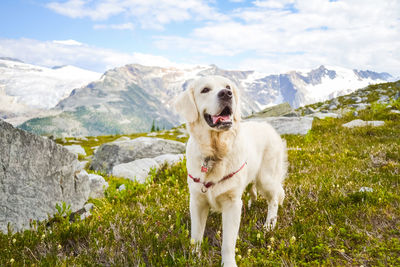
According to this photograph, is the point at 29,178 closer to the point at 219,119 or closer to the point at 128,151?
the point at 219,119

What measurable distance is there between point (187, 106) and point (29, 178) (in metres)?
3.30

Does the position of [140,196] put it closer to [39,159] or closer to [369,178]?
[39,159]

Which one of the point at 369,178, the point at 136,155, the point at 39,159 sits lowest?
the point at 136,155

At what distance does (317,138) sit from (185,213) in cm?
773

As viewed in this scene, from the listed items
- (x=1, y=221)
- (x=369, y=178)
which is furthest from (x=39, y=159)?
(x=369, y=178)

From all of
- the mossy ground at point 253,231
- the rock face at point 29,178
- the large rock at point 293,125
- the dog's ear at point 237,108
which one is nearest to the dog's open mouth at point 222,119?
the dog's ear at point 237,108

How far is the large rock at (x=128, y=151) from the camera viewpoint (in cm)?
1339

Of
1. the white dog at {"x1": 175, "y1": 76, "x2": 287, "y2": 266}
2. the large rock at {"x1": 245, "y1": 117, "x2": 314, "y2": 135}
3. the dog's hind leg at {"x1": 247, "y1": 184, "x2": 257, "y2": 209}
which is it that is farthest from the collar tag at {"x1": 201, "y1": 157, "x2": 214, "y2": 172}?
the large rock at {"x1": 245, "y1": 117, "x2": 314, "y2": 135}

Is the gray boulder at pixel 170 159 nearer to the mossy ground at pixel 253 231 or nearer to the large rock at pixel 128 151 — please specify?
the mossy ground at pixel 253 231

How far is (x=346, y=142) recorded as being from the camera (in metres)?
9.24

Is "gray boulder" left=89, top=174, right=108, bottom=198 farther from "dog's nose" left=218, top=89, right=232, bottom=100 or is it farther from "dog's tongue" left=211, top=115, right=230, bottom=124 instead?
"dog's nose" left=218, top=89, right=232, bottom=100

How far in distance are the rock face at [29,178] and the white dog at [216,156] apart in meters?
2.96

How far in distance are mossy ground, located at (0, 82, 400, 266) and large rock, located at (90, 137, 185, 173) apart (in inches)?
276

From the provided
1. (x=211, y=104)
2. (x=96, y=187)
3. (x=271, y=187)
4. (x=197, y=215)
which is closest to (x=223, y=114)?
(x=211, y=104)
